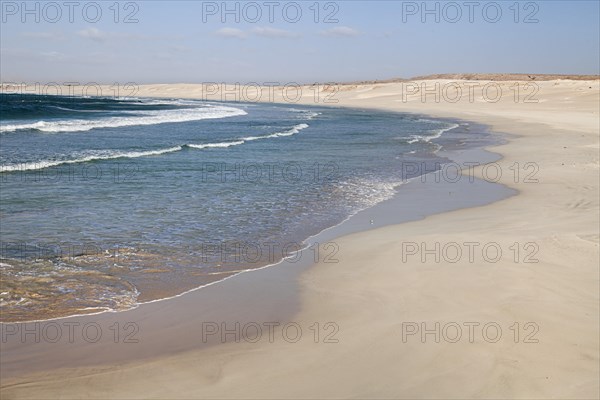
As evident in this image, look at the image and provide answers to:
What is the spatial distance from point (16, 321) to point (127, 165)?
38.3 feet

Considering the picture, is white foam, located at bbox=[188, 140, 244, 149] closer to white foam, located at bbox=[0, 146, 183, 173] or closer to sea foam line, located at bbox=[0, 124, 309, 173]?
sea foam line, located at bbox=[0, 124, 309, 173]

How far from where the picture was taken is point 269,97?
311ft

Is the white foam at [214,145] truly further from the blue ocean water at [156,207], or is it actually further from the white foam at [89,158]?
the white foam at [89,158]

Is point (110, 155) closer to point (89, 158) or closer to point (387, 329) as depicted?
point (89, 158)

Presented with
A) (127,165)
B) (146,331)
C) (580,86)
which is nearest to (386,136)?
(127,165)

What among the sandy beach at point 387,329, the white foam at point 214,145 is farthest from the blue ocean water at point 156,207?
the sandy beach at point 387,329

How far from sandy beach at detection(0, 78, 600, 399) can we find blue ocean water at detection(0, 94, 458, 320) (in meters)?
0.82

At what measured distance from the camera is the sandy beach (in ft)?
13.6

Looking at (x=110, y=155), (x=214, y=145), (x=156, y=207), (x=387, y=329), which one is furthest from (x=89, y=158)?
(x=387, y=329)

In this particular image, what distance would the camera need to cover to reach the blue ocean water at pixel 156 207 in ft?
21.3

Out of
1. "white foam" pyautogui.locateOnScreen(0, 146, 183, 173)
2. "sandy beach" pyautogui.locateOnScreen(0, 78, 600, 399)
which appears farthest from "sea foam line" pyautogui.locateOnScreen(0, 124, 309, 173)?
Answer: "sandy beach" pyautogui.locateOnScreen(0, 78, 600, 399)

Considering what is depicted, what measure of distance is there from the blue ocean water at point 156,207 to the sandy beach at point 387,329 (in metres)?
0.82

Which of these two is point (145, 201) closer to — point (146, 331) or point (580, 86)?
point (146, 331)

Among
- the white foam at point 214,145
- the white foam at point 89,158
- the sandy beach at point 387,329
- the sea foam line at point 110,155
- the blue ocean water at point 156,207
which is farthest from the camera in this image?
the white foam at point 214,145
